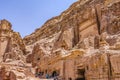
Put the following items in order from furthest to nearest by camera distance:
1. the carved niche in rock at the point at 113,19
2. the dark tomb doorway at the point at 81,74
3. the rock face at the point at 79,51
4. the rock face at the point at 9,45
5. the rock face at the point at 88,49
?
the rock face at the point at 9,45 < the carved niche in rock at the point at 113,19 < the dark tomb doorway at the point at 81,74 < the rock face at the point at 79,51 < the rock face at the point at 88,49

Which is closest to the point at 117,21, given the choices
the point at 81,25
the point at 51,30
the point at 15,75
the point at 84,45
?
the point at 84,45

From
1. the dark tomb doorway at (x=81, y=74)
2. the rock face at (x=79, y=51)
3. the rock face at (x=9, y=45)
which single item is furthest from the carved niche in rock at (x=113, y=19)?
the rock face at (x=9, y=45)

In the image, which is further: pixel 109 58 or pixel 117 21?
pixel 117 21

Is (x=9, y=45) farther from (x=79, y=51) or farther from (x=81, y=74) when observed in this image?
(x=81, y=74)

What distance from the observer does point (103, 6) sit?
38.6m

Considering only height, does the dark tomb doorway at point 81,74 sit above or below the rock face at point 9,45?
below

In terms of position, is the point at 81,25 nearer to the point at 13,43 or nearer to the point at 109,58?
the point at 13,43

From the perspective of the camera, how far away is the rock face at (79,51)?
2033 cm

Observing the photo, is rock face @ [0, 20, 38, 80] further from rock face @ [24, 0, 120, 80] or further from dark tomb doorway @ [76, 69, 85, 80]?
dark tomb doorway @ [76, 69, 85, 80]

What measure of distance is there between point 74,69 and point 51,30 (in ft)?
111

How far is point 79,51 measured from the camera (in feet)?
81.6

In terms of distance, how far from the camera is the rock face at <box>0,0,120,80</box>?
20.3m

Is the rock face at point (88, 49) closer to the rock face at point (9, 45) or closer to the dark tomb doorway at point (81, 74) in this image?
the dark tomb doorway at point (81, 74)

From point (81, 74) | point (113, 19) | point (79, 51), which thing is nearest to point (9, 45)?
point (79, 51)
